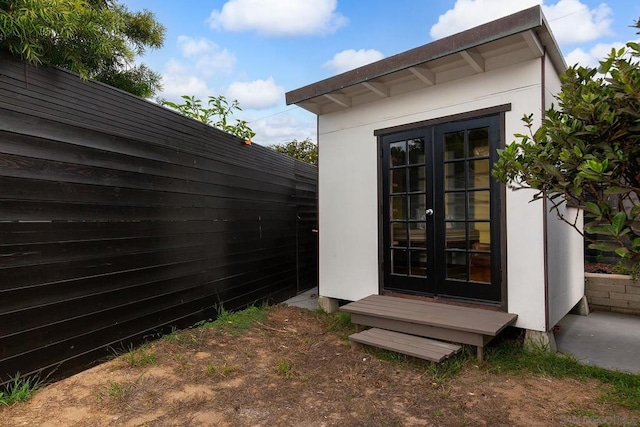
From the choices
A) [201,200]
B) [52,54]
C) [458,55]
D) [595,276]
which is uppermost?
[458,55]

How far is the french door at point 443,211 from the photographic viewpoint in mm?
3191

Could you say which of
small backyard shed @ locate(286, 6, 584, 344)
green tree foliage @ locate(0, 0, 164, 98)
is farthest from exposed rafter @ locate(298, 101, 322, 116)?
green tree foliage @ locate(0, 0, 164, 98)

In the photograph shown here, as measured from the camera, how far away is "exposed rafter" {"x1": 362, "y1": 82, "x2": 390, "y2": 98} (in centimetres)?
360

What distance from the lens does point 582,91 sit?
54.6 inches

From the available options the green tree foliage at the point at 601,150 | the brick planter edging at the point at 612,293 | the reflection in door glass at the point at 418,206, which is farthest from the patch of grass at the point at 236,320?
Result: the brick planter edging at the point at 612,293

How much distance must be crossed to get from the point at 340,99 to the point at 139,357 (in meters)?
3.14

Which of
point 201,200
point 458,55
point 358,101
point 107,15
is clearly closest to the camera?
point 107,15

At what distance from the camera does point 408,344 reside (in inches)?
112

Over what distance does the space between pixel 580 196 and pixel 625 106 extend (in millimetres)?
342

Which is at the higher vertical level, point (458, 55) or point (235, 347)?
point (458, 55)

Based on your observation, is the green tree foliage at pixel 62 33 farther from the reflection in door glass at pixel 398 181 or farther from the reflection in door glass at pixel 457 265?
the reflection in door glass at pixel 457 265

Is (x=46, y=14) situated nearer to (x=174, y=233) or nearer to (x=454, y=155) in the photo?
(x=174, y=233)

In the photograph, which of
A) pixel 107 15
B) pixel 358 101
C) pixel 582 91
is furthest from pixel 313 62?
pixel 582 91

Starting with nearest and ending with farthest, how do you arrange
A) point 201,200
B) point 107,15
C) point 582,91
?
point 582,91
point 107,15
point 201,200
